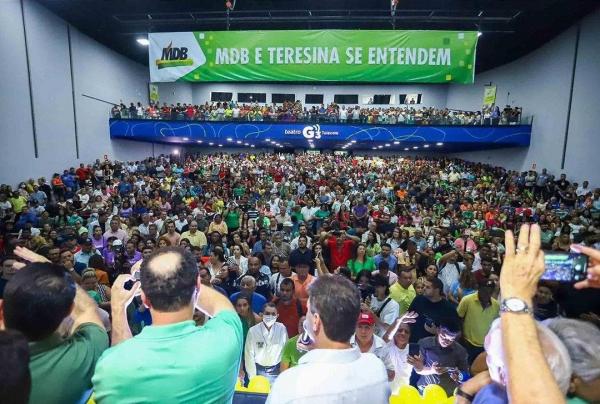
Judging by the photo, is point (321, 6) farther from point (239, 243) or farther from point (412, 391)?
point (412, 391)

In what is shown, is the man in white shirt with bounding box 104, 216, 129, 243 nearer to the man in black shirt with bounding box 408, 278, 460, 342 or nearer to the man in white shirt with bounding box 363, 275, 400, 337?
the man in white shirt with bounding box 363, 275, 400, 337

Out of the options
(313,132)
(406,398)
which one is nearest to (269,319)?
(406,398)

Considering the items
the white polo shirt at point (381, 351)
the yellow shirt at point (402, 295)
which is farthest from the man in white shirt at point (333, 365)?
the yellow shirt at point (402, 295)

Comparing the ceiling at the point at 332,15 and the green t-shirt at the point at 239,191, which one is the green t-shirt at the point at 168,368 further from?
the ceiling at the point at 332,15

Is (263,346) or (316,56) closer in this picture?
(263,346)

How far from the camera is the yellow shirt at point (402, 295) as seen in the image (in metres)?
4.50

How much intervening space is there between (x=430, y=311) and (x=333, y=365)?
3180 millimetres

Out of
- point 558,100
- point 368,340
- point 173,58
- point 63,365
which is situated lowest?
point 368,340

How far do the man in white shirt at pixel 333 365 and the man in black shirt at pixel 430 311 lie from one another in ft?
9.22

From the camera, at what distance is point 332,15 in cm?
1405

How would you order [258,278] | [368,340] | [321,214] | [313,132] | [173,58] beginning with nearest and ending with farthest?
[368,340]
[258,278]
[321,214]
[173,58]
[313,132]

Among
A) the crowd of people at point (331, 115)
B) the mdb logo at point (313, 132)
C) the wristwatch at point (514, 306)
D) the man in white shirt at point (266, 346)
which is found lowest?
the man in white shirt at point (266, 346)

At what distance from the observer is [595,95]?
12.3 m

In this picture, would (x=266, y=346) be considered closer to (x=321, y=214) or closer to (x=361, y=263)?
(x=361, y=263)
